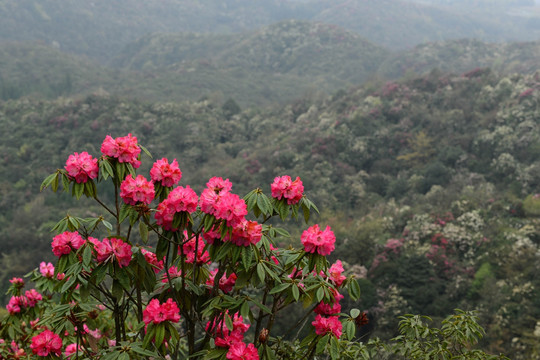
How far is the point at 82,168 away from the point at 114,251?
1.53 feet

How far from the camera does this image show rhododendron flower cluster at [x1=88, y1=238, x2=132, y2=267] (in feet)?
7.33

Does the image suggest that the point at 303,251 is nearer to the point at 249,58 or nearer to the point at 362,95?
the point at 362,95

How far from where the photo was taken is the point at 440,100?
24141 millimetres

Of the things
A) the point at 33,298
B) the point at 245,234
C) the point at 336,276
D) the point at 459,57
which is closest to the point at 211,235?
the point at 245,234

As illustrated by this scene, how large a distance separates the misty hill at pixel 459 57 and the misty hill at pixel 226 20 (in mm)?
32111

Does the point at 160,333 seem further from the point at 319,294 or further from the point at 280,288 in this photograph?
the point at 319,294

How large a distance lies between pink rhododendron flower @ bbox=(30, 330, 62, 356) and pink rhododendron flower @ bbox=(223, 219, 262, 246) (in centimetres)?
136

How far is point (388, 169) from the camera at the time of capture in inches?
819

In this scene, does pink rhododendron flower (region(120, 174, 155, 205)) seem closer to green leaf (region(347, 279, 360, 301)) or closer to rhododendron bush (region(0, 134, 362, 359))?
rhododendron bush (region(0, 134, 362, 359))

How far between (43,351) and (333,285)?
1.81 meters

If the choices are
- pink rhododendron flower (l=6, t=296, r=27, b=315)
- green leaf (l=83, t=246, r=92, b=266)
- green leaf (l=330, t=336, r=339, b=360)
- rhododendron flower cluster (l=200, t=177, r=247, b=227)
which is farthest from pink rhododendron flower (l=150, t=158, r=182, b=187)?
pink rhododendron flower (l=6, t=296, r=27, b=315)

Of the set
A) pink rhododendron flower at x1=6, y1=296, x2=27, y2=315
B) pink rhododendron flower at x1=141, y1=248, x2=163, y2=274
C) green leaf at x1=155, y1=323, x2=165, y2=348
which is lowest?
pink rhododendron flower at x1=6, y1=296, x2=27, y2=315

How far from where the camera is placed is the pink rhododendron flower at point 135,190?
2.24 metres

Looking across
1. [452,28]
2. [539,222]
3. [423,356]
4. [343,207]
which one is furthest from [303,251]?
[452,28]
